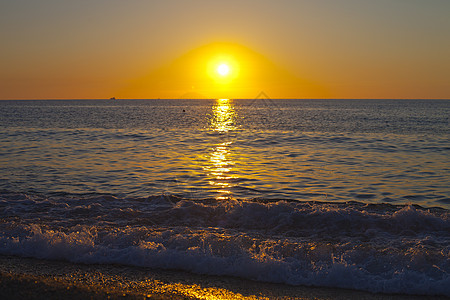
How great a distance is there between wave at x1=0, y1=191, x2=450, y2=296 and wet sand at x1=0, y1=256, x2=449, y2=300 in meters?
0.32

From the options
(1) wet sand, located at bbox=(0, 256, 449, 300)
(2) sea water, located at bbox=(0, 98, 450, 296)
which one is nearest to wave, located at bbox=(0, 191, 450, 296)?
(2) sea water, located at bbox=(0, 98, 450, 296)

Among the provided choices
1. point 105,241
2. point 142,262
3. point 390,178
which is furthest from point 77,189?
point 390,178

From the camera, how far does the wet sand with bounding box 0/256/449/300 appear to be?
6.68 metres

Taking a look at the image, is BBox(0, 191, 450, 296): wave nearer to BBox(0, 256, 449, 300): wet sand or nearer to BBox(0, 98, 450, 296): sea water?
BBox(0, 98, 450, 296): sea water

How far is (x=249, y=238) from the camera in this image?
982cm

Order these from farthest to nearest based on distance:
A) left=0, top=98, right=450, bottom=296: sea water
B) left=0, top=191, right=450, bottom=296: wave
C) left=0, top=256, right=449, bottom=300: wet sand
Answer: left=0, top=98, right=450, bottom=296: sea water → left=0, top=191, right=450, bottom=296: wave → left=0, top=256, right=449, bottom=300: wet sand

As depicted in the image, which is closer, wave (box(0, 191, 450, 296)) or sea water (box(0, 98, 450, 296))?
wave (box(0, 191, 450, 296))

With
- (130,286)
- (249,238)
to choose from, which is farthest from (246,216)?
(130,286)

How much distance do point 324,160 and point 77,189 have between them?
46.2 feet

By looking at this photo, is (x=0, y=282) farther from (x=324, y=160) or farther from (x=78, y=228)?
(x=324, y=160)

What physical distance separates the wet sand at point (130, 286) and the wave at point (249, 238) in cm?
32

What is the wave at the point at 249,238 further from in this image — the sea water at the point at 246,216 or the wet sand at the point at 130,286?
the wet sand at the point at 130,286

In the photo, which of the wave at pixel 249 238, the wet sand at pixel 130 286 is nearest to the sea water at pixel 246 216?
the wave at pixel 249 238

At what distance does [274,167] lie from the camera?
68.3 ft
